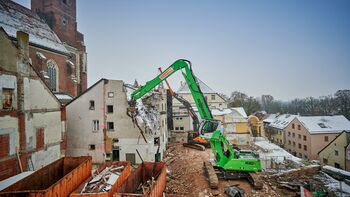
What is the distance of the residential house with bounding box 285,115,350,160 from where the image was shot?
101 ft

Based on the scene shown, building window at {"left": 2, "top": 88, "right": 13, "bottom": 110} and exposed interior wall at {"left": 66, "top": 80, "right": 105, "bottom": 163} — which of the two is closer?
building window at {"left": 2, "top": 88, "right": 13, "bottom": 110}

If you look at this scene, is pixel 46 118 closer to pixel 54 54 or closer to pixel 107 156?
pixel 107 156

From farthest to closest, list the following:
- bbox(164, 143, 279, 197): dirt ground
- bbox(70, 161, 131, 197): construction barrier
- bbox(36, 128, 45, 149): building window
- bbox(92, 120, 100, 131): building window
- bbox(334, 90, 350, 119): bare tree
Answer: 1. bbox(334, 90, 350, 119): bare tree
2. bbox(92, 120, 100, 131): building window
3. bbox(36, 128, 45, 149): building window
4. bbox(164, 143, 279, 197): dirt ground
5. bbox(70, 161, 131, 197): construction barrier

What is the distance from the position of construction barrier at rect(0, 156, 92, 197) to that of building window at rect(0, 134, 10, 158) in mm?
2780

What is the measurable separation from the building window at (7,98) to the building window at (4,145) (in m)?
1.59

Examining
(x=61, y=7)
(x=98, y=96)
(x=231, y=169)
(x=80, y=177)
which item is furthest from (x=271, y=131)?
(x=61, y=7)

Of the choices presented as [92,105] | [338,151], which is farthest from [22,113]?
[338,151]

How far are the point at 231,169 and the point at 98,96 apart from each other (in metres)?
12.7

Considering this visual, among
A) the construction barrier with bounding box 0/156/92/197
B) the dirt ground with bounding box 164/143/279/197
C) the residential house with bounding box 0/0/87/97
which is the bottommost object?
the dirt ground with bounding box 164/143/279/197

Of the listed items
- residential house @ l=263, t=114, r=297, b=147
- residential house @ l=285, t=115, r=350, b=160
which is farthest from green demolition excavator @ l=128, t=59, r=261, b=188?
residential house @ l=263, t=114, r=297, b=147

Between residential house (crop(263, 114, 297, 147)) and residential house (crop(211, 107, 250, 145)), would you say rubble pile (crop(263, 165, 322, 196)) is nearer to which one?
residential house (crop(211, 107, 250, 145))

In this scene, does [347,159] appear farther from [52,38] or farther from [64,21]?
[64,21]

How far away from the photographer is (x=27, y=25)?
2172cm

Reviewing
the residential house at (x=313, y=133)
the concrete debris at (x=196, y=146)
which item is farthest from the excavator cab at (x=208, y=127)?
the residential house at (x=313, y=133)
